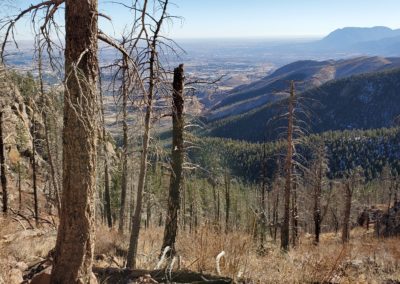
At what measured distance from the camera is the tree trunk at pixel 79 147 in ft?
13.3

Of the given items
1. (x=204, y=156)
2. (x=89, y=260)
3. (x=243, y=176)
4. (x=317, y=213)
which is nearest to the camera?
(x=89, y=260)

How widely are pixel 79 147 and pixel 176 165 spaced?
684cm

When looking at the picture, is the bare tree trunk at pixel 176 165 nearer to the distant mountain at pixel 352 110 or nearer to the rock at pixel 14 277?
the rock at pixel 14 277

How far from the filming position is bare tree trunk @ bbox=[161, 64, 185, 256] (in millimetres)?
10422

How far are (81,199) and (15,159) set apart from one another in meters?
36.7

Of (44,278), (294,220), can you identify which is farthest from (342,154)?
(44,278)

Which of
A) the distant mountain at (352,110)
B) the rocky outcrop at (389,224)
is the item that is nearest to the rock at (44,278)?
the rocky outcrop at (389,224)

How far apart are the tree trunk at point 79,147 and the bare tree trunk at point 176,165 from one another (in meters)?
5.93

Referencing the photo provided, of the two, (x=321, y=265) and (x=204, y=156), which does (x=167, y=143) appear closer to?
(x=204, y=156)

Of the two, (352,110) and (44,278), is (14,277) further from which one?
(352,110)

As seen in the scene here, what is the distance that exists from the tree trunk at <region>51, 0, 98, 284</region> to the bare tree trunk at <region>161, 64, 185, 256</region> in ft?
19.5

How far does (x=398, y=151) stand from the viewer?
384 ft

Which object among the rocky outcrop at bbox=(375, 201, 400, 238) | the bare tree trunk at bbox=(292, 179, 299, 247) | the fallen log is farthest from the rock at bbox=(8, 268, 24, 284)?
the rocky outcrop at bbox=(375, 201, 400, 238)

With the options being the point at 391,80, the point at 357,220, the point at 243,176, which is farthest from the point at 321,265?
the point at 391,80
